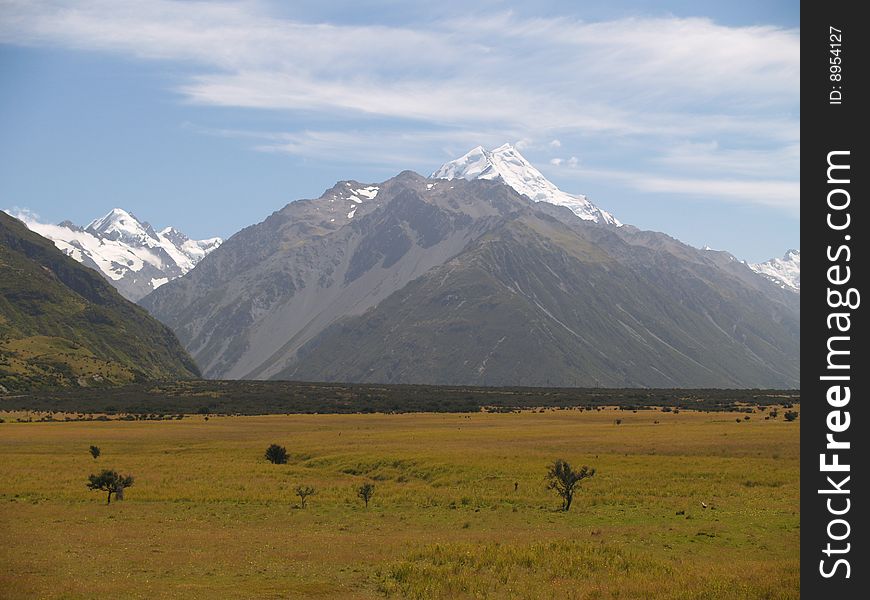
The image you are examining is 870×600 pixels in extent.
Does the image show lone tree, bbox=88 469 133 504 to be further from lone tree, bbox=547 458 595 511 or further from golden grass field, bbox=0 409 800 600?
lone tree, bbox=547 458 595 511

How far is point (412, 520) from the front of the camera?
2238 inches

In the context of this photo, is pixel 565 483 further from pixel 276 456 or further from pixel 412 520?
pixel 276 456

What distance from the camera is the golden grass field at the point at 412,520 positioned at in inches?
1436

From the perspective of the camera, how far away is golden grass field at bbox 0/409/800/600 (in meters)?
36.5
